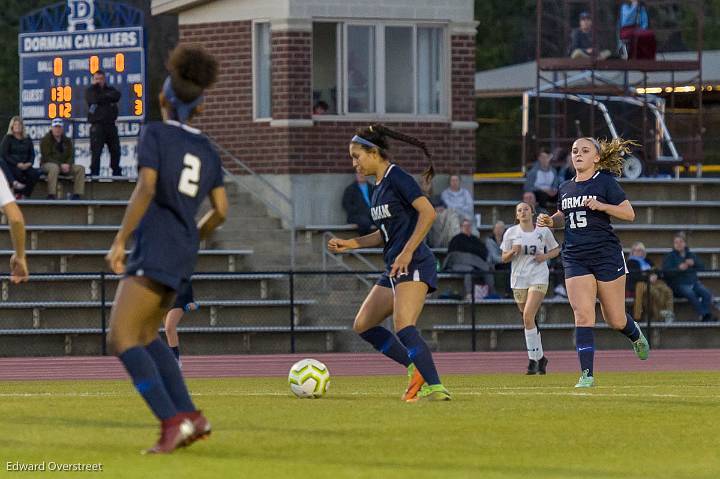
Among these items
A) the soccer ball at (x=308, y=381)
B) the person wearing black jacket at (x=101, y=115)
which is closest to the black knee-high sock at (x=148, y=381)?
the soccer ball at (x=308, y=381)

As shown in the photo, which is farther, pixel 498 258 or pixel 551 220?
pixel 498 258

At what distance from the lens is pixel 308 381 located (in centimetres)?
1398

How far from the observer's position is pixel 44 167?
89.8 ft

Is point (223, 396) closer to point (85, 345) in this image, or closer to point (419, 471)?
point (419, 471)

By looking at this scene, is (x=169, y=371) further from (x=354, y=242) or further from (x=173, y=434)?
(x=354, y=242)

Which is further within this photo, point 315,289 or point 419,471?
point 315,289

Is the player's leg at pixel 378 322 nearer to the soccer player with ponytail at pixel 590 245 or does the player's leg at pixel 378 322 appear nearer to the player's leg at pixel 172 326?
the soccer player with ponytail at pixel 590 245

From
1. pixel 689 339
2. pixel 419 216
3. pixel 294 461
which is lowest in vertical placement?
pixel 689 339

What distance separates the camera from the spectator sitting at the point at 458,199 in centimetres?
2808

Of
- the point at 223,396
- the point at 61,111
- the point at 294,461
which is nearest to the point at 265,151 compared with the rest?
the point at 61,111

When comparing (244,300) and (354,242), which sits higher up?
(354,242)

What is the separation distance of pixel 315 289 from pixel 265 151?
3795 mm

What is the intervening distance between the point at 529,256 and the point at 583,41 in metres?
14.9

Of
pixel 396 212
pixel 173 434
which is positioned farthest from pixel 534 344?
pixel 173 434
